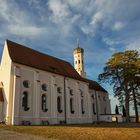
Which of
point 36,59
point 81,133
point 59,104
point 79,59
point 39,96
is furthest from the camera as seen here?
point 79,59

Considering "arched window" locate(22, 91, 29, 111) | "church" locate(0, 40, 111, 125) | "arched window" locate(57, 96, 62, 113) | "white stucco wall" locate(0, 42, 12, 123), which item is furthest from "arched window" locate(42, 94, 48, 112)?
"white stucco wall" locate(0, 42, 12, 123)

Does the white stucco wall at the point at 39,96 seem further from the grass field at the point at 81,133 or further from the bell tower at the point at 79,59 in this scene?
the bell tower at the point at 79,59

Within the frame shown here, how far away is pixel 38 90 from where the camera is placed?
108 feet

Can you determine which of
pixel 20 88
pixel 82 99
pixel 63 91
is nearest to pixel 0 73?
pixel 20 88

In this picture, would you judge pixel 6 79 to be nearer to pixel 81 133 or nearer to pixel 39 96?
pixel 39 96

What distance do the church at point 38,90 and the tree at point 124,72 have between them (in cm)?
707

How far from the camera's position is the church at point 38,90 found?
29250 mm

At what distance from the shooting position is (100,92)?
55.6m

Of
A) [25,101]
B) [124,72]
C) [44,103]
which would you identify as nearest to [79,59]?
[124,72]

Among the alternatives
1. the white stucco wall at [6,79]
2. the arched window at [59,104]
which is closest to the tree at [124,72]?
the arched window at [59,104]

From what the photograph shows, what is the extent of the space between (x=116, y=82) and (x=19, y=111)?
2535 centimetres

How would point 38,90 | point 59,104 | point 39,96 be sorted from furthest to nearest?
point 59,104 < point 39,96 < point 38,90

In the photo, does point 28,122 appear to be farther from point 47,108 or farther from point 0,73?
point 0,73

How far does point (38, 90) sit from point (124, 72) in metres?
20.6
